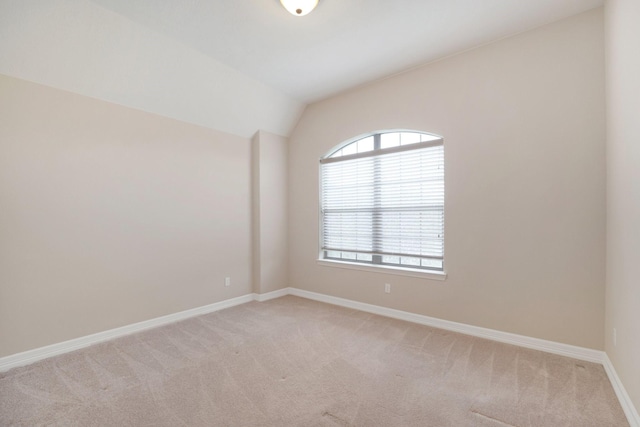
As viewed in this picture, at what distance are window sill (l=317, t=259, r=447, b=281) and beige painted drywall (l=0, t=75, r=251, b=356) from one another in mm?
1499

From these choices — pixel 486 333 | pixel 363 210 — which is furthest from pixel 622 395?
pixel 363 210

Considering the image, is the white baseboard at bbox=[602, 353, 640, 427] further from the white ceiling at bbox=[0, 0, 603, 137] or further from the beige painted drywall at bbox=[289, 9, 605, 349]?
the white ceiling at bbox=[0, 0, 603, 137]

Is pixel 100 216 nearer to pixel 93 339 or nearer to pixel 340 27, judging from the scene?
pixel 93 339

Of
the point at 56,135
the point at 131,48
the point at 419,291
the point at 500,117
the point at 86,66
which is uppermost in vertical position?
the point at 131,48

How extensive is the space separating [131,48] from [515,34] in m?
3.70

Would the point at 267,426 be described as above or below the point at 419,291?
below

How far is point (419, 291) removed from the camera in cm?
344

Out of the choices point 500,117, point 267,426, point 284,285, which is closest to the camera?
point 267,426

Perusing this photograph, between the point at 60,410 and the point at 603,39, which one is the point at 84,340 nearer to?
the point at 60,410

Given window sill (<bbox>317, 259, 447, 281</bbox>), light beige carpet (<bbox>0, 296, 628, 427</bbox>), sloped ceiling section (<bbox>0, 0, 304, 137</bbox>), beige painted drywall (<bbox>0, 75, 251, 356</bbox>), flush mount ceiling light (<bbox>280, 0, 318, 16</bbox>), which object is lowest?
light beige carpet (<bbox>0, 296, 628, 427</bbox>)

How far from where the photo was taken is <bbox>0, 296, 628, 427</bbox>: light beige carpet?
1.84m

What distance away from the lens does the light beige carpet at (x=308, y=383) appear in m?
1.84

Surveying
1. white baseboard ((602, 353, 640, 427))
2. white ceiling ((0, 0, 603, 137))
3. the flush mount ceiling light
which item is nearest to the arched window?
white ceiling ((0, 0, 603, 137))

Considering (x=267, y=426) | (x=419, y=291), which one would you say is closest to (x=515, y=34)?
(x=419, y=291)
